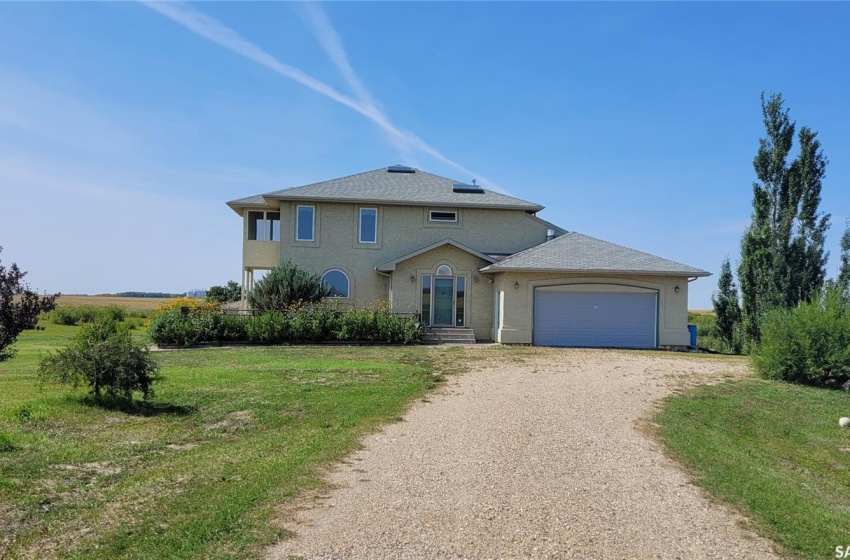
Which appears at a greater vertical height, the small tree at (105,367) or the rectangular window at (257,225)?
the rectangular window at (257,225)

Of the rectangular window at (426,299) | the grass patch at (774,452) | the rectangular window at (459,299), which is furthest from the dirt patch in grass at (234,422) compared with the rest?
the rectangular window at (459,299)

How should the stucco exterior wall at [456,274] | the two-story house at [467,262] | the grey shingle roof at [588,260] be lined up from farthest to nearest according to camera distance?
1. the stucco exterior wall at [456,274]
2. the two-story house at [467,262]
3. the grey shingle roof at [588,260]

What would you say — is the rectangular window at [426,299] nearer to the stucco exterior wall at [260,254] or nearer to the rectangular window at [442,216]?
the rectangular window at [442,216]

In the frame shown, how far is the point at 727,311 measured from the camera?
88.3 feet

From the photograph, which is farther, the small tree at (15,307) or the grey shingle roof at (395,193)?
the grey shingle roof at (395,193)

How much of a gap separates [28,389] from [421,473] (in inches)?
381

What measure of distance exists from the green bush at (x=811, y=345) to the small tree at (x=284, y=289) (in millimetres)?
15434

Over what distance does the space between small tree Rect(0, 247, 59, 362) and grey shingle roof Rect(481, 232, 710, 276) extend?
54.8ft

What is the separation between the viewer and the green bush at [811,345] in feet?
52.5

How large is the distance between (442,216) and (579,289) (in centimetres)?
685

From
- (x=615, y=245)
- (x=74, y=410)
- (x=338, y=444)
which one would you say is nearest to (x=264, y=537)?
(x=338, y=444)

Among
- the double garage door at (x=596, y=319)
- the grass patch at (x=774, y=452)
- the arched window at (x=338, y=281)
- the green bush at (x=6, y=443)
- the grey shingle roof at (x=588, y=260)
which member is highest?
the grey shingle roof at (x=588, y=260)

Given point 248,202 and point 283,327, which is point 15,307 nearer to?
point 283,327

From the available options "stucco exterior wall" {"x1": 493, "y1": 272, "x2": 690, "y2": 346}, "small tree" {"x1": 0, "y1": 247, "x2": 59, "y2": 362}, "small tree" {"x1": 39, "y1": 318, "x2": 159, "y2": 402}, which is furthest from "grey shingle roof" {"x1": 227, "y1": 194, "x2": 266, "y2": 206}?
"small tree" {"x1": 0, "y1": 247, "x2": 59, "y2": 362}
